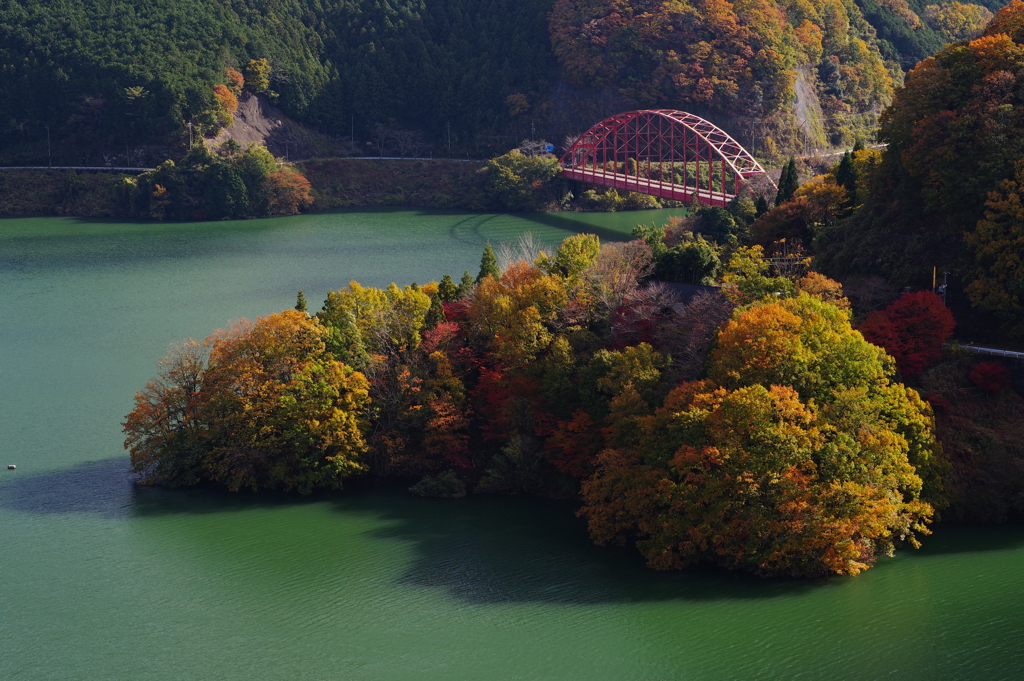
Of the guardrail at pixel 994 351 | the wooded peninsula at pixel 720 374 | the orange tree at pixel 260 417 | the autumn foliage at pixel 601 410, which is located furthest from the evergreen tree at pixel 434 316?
the guardrail at pixel 994 351

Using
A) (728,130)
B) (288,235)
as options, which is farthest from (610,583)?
A: (728,130)

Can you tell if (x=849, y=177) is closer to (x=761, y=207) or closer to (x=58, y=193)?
(x=761, y=207)

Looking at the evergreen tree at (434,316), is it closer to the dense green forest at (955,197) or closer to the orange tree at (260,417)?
the orange tree at (260,417)

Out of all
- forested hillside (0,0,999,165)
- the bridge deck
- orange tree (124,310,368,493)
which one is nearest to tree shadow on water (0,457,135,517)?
orange tree (124,310,368,493)

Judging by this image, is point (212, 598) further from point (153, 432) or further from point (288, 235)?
point (288, 235)

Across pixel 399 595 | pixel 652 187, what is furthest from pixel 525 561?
pixel 652 187

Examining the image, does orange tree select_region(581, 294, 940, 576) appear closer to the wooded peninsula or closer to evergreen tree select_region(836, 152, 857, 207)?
the wooded peninsula
